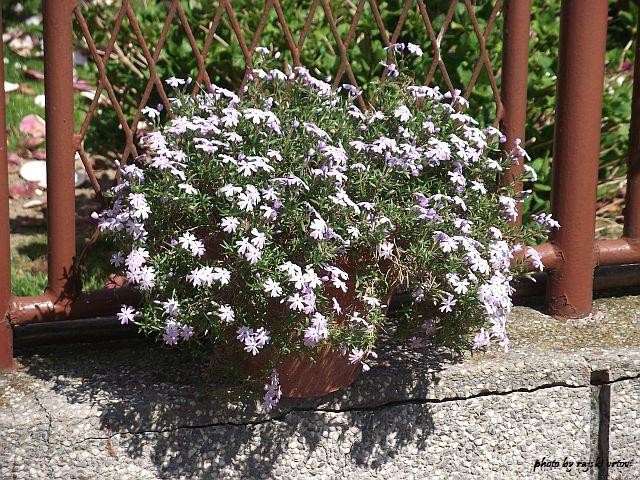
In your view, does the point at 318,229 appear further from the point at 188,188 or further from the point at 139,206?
the point at 139,206

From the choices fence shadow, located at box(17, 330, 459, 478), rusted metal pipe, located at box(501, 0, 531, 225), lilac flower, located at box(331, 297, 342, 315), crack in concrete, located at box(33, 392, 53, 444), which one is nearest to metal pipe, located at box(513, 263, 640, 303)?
rusted metal pipe, located at box(501, 0, 531, 225)

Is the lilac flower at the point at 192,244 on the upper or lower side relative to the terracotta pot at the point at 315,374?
upper

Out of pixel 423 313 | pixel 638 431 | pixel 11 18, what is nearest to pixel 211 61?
pixel 423 313

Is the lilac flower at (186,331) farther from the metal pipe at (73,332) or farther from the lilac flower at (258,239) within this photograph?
the metal pipe at (73,332)


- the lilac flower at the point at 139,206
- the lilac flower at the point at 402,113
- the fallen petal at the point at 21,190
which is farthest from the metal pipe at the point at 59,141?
the fallen petal at the point at 21,190

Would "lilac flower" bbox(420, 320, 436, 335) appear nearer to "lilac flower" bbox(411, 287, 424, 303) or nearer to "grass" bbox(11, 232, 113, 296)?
"lilac flower" bbox(411, 287, 424, 303)

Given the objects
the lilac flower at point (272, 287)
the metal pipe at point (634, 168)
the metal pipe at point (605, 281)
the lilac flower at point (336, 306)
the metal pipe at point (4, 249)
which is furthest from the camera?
the metal pipe at point (605, 281)

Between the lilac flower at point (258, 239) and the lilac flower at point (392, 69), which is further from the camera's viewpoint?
the lilac flower at point (392, 69)
